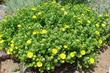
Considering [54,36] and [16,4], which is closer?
[54,36]

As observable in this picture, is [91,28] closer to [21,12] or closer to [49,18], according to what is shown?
[49,18]

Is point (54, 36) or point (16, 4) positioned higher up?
point (16, 4)

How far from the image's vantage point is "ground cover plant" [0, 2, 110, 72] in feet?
14.0

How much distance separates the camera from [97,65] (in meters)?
4.77

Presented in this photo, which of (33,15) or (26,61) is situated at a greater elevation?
(33,15)

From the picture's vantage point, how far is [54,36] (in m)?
4.37

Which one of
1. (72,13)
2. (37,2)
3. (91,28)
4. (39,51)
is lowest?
(39,51)

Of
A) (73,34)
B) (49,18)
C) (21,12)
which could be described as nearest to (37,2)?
(21,12)

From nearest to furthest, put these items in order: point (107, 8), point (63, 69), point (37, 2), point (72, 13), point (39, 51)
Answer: point (39, 51), point (63, 69), point (72, 13), point (107, 8), point (37, 2)

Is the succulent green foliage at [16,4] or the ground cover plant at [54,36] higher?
the succulent green foliage at [16,4]

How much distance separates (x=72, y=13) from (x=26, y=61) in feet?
3.92

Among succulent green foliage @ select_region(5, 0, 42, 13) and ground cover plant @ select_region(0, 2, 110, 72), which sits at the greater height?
succulent green foliage @ select_region(5, 0, 42, 13)

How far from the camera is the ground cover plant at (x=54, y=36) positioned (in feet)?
14.0

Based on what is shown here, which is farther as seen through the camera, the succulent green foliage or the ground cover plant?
the succulent green foliage
